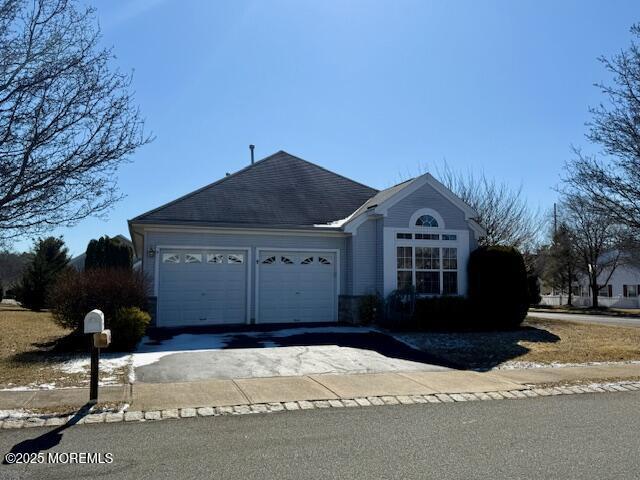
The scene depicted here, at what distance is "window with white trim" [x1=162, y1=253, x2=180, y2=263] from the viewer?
51.6 ft

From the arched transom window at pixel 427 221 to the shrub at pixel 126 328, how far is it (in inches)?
377

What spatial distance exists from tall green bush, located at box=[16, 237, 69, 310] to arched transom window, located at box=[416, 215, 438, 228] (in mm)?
16975

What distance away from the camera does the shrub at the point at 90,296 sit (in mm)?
11742

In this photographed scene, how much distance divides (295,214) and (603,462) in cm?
1370

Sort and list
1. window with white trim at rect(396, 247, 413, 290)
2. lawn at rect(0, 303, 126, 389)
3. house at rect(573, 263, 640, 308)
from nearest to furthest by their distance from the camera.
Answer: lawn at rect(0, 303, 126, 389)
window with white trim at rect(396, 247, 413, 290)
house at rect(573, 263, 640, 308)

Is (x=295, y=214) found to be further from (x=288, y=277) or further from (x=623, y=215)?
(x=623, y=215)

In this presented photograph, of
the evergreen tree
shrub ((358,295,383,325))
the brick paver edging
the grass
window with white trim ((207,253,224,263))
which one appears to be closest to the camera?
the brick paver edging

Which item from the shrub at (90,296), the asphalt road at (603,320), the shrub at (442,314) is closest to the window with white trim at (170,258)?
the shrub at (90,296)

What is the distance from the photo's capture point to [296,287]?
17.2 m

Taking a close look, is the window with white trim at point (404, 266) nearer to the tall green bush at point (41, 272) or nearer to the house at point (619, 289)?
the tall green bush at point (41, 272)

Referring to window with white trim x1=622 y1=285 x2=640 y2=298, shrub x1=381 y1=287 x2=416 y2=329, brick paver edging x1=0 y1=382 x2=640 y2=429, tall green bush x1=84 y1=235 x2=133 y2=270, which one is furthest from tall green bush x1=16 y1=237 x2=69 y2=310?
window with white trim x1=622 y1=285 x2=640 y2=298

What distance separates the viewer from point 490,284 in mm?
16953

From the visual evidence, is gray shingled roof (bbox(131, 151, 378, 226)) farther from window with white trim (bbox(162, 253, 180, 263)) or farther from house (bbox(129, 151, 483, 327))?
window with white trim (bbox(162, 253, 180, 263))

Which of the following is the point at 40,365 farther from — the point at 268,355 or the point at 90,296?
the point at 268,355
